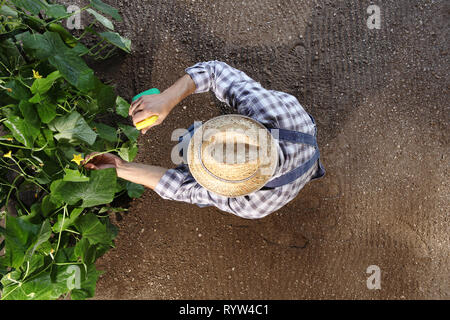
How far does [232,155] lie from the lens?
2.31 feet

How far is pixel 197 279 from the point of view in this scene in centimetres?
151

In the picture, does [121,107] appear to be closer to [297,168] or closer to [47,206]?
[47,206]

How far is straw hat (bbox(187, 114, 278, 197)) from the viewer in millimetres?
710

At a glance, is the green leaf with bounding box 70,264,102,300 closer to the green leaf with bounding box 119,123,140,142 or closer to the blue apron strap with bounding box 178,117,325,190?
the green leaf with bounding box 119,123,140,142

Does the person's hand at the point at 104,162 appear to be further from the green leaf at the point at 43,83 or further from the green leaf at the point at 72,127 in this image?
the green leaf at the point at 43,83

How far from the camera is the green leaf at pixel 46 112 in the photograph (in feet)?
3.05

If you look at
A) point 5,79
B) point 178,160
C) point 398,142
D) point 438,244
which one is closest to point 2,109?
point 5,79

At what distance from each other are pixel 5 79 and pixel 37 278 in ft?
1.92

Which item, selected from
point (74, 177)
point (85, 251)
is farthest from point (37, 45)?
point (85, 251)

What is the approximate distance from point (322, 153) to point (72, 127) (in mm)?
1043

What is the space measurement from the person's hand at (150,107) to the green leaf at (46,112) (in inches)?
8.2

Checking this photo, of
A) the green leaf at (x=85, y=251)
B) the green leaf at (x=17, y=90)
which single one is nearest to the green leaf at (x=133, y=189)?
the green leaf at (x=85, y=251)

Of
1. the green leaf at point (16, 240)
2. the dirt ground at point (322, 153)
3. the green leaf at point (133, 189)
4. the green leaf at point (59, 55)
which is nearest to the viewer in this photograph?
the green leaf at point (16, 240)

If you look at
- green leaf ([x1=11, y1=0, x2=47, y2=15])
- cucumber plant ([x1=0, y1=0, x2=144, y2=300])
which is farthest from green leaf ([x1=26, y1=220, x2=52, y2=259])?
green leaf ([x1=11, y1=0, x2=47, y2=15])
